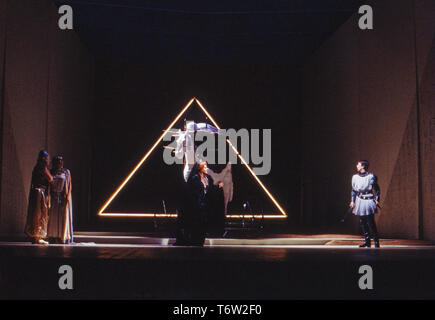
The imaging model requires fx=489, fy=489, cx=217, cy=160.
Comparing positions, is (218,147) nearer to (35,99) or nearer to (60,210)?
(35,99)

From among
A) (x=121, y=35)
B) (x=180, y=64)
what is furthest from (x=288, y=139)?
(x=121, y=35)

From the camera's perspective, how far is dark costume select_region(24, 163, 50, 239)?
6129mm

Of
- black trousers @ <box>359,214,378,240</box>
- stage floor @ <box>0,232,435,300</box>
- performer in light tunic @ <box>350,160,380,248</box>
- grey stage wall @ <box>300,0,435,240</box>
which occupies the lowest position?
stage floor @ <box>0,232,435,300</box>

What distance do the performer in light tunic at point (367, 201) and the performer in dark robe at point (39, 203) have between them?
3918 millimetres

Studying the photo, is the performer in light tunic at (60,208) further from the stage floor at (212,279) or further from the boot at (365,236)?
the boot at (365,236)

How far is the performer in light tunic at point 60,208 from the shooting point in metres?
6.36

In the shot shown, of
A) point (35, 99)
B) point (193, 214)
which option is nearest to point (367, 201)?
point (193, 214)

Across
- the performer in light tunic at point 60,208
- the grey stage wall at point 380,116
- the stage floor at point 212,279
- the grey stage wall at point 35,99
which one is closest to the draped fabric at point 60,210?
the performer in light tunic at point 60,208

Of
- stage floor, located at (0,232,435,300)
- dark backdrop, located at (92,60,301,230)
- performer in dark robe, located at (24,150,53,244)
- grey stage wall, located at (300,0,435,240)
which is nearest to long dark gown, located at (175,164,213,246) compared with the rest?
performer in dark robe, located at (24,150,53,244)

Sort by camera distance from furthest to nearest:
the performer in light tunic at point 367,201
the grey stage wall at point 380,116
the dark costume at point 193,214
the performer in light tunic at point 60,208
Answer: the grey stage wall at point 380,116 → the performer in light tunic at point 60,208 → the performer in light tunic at point 367,201 → the dark costume at point 193,214

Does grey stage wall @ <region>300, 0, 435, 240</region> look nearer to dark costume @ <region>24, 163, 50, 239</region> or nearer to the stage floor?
the stage floor

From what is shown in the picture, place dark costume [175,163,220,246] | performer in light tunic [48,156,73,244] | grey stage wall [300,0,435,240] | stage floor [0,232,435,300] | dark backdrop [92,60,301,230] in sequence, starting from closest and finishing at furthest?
stage floor [0,232,435,300] → dark costume [175,163,220,246] → performer in light tunic [48,156,73,244] → grey stage wall [300,0,435,240] → dark backdrop [92,60,301,230]
